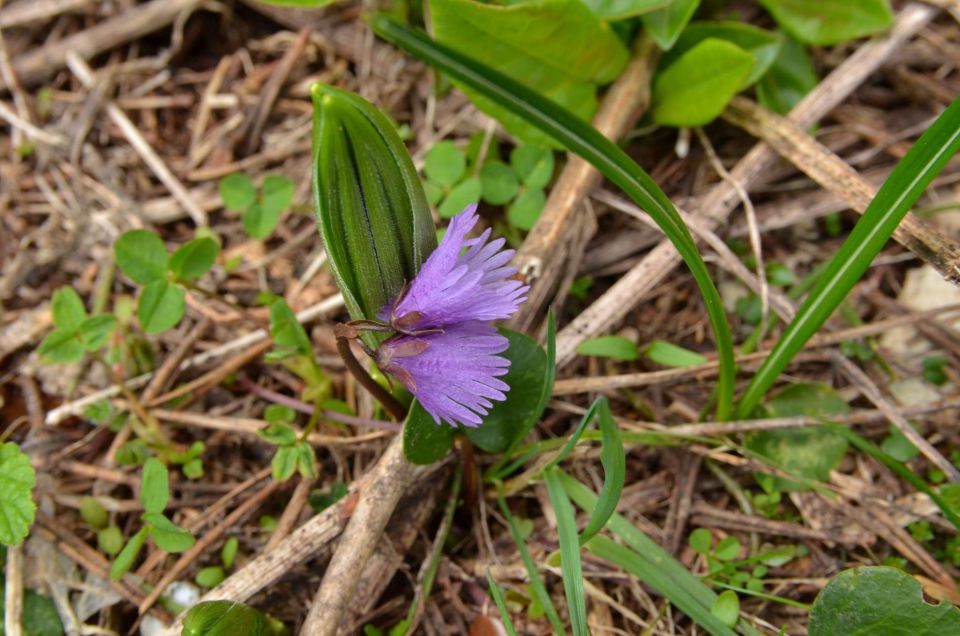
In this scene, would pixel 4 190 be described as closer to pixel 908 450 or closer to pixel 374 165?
pixel 374 165

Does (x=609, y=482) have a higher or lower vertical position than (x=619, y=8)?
lower

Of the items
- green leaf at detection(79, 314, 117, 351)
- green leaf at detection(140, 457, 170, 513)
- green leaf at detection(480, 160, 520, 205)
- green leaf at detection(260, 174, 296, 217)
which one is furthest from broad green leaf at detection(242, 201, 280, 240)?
green leaf at detection(140, 457, 170, 513)

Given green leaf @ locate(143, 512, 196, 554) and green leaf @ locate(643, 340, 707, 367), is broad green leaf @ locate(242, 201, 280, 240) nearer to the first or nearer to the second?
green leaf @ locate(143, 512, 196, 554)

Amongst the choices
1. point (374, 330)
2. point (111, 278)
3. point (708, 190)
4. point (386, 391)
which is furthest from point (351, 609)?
point (708, 190)

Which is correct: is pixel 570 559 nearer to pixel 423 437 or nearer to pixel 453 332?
pixel 423 437

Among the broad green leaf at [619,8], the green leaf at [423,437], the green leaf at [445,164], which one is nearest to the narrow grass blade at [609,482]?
the green leaf at [423,437]

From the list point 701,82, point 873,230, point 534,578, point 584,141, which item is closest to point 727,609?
point 534,578
